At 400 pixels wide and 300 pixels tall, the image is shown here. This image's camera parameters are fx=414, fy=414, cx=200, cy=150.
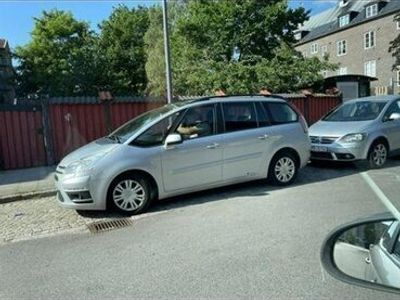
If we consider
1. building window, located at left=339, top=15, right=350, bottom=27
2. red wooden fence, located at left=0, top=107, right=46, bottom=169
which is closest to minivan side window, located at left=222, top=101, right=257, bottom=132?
red wooden fence, located at left=0, top=107, right=46, bottom=169

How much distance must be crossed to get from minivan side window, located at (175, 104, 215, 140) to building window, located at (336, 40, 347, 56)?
4345 cm

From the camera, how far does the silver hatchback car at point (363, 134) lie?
349 inches

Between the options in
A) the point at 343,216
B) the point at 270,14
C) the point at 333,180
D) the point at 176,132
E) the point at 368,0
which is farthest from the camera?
the point at 368,0

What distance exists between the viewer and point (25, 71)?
35969 millimetres

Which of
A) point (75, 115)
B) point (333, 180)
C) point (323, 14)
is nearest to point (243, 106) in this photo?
point (333, 180)

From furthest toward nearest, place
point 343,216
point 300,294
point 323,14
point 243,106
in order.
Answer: point 323,14 < point 243,106 < point 343,216 < point 300,294

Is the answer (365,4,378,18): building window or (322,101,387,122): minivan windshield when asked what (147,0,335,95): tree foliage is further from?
(365,4,378,18): building window

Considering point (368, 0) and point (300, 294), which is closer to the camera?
point (300, 294)

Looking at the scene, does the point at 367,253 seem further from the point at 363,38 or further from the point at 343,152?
the point at 363,38

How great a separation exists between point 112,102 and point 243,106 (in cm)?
504

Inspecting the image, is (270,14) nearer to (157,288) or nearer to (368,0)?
(157,288)

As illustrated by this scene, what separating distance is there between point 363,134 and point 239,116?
3201 mm

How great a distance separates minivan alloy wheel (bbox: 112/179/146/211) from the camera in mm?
6211

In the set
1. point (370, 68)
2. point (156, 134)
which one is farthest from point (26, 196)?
point (370, 68)
